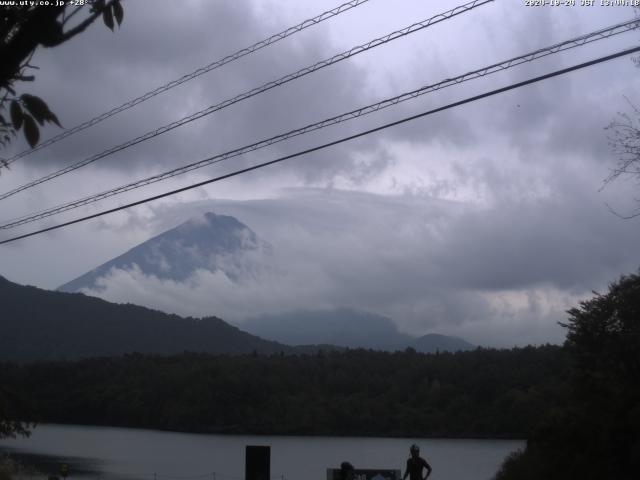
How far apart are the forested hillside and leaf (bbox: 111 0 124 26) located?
7963 cm

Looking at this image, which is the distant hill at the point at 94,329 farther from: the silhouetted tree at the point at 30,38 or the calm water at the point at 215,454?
the silhouetted tree at the point at 30,38

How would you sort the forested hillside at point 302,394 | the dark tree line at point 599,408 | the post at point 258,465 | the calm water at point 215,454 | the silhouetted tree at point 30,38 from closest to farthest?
the silhouetted tree at point 30,38, the post at point 258,465, the dark tree line at point 599,408, the calm water at point 215,454, the forested hillside at point 302,394

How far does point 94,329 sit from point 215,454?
3984 inches

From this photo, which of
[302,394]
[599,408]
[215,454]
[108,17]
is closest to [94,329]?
[302,394]

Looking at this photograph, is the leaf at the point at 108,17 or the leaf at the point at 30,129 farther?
the leaf at the point at 108,17

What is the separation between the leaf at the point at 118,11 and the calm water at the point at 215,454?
40.9 metres

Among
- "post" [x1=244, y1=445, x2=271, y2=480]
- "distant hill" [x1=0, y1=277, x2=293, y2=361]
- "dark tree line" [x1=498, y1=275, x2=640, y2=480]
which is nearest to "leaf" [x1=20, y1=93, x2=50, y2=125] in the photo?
"post" [x1=244, y1=445, x2=271, y2=480]

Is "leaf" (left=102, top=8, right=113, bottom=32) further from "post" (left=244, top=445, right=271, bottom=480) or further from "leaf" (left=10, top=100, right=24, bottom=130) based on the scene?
"post" (left=244, top=445, right=271, bottom=480)

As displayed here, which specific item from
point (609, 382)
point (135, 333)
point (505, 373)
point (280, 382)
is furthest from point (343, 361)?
point (609, 382)

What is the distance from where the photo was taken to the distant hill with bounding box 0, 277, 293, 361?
146500 mm

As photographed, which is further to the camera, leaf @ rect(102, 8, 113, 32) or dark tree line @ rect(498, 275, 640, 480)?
dark tree line @ rect(498, 275, 640, 480)

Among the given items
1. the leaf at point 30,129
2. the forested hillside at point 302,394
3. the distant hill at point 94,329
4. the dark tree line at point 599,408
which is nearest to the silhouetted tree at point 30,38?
the leaf at point 30,129

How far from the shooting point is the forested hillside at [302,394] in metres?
85.0

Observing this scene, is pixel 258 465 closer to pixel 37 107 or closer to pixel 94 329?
pixel 37 107
